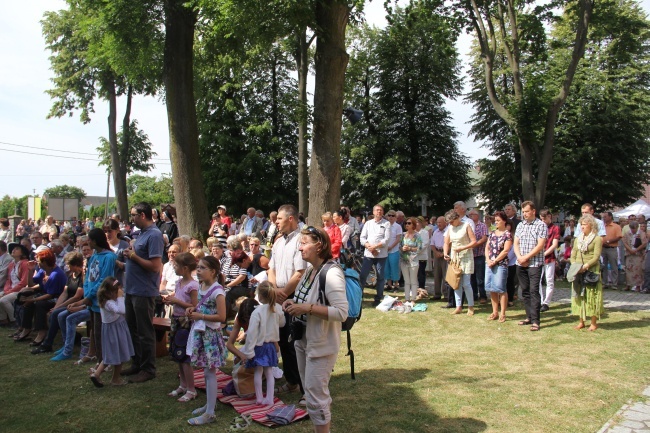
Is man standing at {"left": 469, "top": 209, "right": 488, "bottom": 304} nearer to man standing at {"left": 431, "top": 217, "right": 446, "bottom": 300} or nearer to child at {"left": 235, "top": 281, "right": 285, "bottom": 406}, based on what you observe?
man standing at {"left": 431, "top": 217, "right": 446, "bottom": 300}

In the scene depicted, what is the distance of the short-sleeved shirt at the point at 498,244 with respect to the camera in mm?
8852

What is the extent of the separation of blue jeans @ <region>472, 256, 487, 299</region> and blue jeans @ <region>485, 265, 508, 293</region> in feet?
5.50

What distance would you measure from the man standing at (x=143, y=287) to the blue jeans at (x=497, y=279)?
18.6 feet

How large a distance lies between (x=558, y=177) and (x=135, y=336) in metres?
26.3

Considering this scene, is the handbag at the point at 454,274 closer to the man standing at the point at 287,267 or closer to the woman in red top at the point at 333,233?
the woman in red top at the point at 333,233

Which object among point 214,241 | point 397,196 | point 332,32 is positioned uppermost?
point 332,32

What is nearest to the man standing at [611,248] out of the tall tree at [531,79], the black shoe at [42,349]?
the tall tree at [531,79]

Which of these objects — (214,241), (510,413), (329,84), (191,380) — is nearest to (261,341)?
(191,380)

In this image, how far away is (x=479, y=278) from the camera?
10.9 metres

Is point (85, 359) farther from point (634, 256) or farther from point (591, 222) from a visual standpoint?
point (634, 256)

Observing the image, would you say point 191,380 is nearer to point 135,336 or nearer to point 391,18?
point 135,336

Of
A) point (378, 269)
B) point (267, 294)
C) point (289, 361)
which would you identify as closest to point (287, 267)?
point (267, 294)

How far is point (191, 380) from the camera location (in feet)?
18.4

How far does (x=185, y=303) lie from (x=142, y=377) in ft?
4.36
